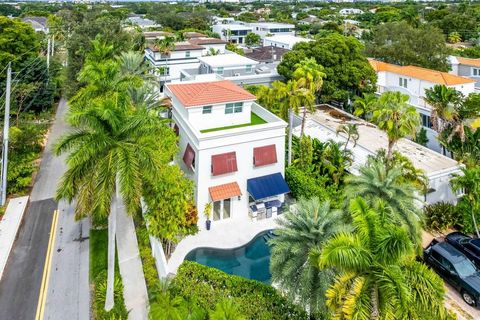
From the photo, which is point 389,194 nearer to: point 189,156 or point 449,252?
point 449,252

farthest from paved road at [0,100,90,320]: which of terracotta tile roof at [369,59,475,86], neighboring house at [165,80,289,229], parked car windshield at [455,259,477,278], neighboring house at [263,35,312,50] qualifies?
neighboring house at [263,35,312,50]

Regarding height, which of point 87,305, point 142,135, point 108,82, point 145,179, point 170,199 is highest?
point 108,82

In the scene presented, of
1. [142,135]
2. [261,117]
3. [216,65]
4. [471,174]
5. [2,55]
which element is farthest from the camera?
[216,65]

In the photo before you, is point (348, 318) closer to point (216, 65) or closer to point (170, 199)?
point (170, 199)

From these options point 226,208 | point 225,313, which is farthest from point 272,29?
point 225,313

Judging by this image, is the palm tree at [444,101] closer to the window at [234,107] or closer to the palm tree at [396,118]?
the palm tree at [396,118]

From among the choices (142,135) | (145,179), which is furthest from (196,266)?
(142,135)
